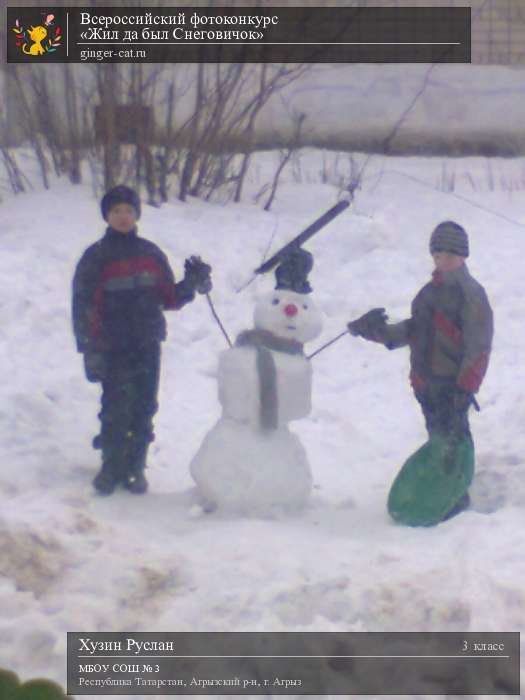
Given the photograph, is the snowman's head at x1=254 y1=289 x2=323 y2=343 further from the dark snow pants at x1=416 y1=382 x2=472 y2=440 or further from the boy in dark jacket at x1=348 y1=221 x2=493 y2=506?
the dark snow pants at x1=416 y1=382 x2=472 y2=440

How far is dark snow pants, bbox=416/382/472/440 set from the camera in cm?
387

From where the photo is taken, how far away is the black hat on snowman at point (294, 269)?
3.88 m

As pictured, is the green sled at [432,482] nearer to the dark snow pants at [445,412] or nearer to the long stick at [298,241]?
the dark snow pants at [445,412]

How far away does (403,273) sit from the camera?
6746 millimetres

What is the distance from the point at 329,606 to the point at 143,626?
537mm

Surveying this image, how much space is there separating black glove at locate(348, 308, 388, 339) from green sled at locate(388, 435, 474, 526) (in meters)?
0.47

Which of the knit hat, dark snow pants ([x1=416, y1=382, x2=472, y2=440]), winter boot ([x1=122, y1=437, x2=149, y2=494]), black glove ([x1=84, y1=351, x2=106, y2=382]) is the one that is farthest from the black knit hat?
dark snow pants ([x1=416, y1=382, x2=472, y2=440])

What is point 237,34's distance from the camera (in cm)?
554

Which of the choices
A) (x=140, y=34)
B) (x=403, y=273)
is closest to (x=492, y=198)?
(x=403, y=273)

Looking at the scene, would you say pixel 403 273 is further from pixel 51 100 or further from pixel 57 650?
pixel 57 650

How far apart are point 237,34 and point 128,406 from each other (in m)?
2.43
